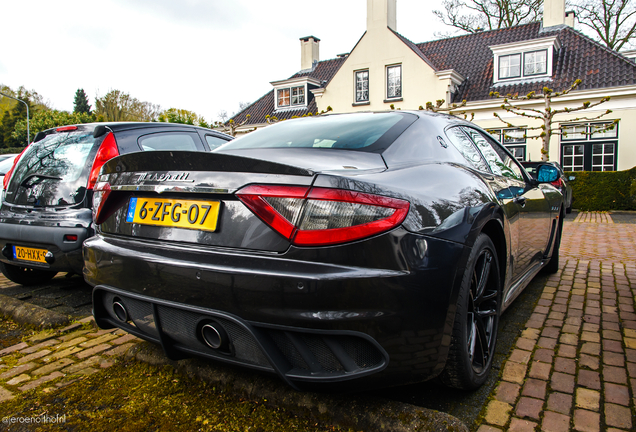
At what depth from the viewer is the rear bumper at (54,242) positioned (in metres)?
3.48

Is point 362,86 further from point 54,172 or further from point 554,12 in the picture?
point 54,172

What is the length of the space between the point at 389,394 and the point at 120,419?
4.05ft

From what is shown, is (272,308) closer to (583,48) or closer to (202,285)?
(202,285)

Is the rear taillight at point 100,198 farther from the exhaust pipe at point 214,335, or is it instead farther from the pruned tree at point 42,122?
the pruned tree at point 42,122

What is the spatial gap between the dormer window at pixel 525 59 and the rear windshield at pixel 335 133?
19.7m

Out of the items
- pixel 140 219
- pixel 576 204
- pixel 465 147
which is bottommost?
pixel 576 204

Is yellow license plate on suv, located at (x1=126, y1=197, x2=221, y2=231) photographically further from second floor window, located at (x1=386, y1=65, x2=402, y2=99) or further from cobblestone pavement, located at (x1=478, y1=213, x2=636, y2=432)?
second floor window, located at (x1=386, y1=65, x2=402, y2=99)

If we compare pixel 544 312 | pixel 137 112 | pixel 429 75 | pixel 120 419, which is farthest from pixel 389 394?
pixel 137 112

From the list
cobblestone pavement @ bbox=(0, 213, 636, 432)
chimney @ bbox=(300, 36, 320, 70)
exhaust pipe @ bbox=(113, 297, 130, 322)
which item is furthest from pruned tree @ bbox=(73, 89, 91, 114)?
exhaust pipe @ bbox=(113, 297, 130, 322)

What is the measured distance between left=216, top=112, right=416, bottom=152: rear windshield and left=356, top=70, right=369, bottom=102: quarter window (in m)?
20.3

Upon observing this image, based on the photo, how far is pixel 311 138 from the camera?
8.00 feet

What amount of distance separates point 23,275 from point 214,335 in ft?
11.8

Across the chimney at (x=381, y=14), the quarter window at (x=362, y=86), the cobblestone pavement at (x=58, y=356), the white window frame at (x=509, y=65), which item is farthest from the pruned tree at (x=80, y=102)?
the cobblestone pavement at (x=58, y=356)

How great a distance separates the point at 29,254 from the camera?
3709mm
